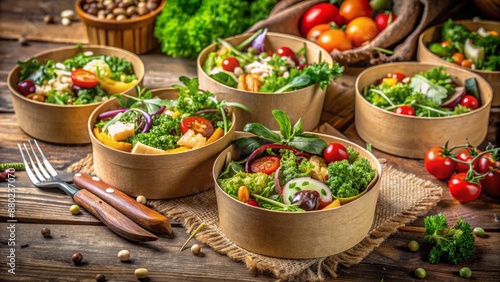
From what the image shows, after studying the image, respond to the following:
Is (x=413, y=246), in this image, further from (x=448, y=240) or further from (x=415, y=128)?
(x=415, y=128)

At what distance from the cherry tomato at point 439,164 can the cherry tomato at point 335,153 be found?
1.96ft

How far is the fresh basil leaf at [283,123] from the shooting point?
3564 millimetres

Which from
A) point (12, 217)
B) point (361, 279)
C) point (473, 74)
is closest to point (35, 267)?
point (12, 217)

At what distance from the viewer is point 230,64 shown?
14.6 feet

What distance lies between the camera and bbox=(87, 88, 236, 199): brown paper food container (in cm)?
346

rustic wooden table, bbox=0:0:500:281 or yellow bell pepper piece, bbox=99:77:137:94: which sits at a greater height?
yellow bell pepper piece, bbox=99:77:137:94

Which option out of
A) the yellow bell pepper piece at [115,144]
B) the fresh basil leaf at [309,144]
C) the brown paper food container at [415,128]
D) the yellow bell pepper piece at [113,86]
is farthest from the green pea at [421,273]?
the yellow bell pepper piece at [113,86]

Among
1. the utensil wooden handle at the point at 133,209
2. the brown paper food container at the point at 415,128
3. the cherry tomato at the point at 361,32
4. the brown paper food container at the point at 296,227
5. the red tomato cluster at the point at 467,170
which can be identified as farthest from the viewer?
the cherry tomato at the point at 361,32

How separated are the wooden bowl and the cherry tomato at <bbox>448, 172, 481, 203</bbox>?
2631mm

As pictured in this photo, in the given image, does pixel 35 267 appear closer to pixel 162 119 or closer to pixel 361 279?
pixel 162 119

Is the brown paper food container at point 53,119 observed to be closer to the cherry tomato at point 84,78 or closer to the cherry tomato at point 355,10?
the cherry tomato at point 84,78

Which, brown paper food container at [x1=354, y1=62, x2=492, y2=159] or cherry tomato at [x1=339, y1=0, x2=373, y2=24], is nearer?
brown paper food container at [x1=354, y1=62, x2=492, y2=159]

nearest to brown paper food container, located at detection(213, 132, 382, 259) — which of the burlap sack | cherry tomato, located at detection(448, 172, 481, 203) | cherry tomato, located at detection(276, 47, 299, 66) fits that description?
cherry tomato, located at detection(448, 172, 481, 203)

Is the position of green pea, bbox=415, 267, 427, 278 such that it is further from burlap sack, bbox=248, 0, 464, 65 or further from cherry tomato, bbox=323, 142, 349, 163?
burlap sack, bbox=248, 0, 464, 65
